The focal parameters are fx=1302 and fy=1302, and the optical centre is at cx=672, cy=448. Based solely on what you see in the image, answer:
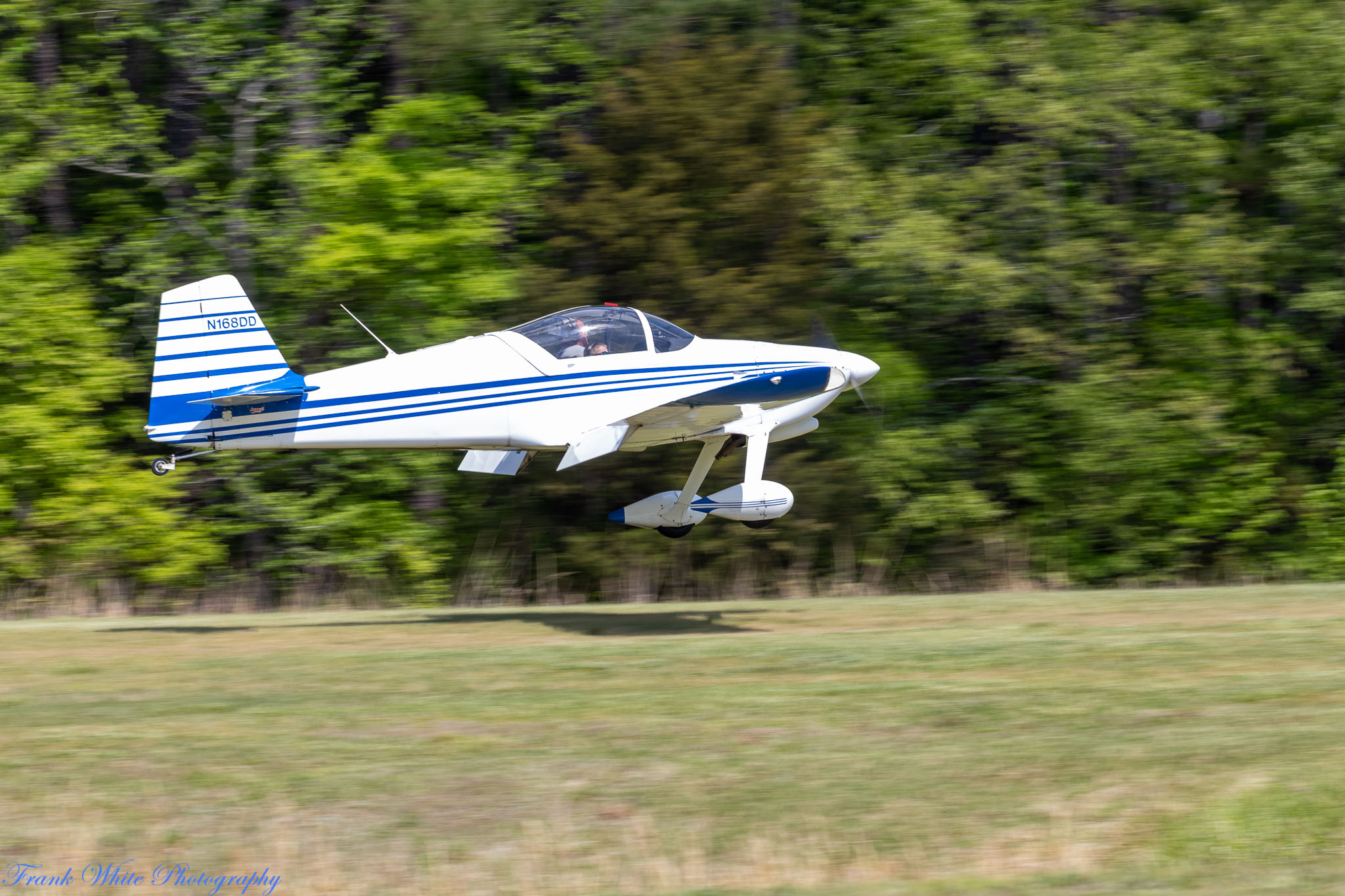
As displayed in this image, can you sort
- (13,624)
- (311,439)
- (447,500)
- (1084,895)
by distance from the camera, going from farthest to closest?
(447,500)
(13,624)
(311,439)
(1084,895)

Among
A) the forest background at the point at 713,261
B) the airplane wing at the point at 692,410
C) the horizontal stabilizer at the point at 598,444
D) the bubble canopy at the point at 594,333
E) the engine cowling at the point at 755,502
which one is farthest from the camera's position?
the forest background at the point at 713,261

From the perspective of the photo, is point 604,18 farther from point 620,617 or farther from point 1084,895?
point 1084,895

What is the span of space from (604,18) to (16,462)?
11.2m

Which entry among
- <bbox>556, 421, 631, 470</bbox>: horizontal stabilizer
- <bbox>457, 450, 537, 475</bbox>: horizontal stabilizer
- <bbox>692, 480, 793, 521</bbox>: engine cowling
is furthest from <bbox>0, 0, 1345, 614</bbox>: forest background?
<bbox>692, 480, 793, 521</bbox>: engine cowling

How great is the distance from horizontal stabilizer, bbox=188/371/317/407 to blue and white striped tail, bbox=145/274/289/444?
0.14 ft

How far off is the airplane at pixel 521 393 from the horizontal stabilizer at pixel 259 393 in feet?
0.04

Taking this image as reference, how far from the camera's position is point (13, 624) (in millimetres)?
13117

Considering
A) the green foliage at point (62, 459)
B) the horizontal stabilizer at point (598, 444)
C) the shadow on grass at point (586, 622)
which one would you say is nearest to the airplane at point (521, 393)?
the horizontal stabilizer at point (598, 444)

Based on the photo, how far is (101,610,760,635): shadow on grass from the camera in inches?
478

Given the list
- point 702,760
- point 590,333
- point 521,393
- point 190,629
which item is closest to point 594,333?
point 590,333

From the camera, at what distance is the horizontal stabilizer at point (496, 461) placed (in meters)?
12.7

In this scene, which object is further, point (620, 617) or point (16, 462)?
point (16, 462)

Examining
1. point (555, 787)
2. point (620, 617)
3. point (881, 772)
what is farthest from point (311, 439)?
point (881, 772)

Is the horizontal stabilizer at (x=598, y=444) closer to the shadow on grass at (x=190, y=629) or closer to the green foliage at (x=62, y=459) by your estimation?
the shadow on grass at (x=190, y=629)
